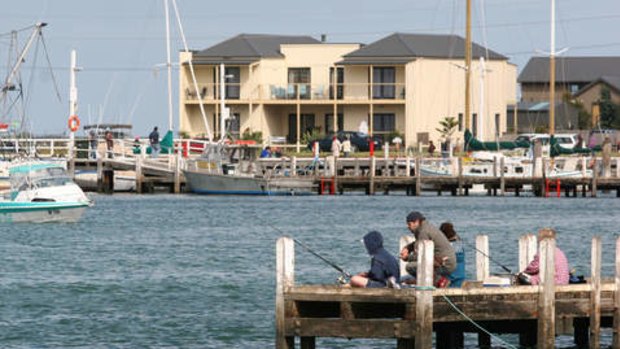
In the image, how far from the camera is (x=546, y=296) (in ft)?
75.7

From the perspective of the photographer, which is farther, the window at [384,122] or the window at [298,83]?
the window at [384,122]

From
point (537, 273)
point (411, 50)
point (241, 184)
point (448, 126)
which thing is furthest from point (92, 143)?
point (537, 273)

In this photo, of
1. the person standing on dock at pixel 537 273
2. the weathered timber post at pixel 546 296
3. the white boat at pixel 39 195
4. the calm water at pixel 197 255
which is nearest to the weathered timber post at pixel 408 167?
the calm water at pixel 197 255

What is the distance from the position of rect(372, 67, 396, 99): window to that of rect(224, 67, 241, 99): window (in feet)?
27.0

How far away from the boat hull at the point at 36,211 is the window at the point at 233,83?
44402 mm

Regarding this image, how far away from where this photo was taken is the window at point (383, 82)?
9562 cm

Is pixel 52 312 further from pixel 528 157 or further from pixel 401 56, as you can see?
pixel 401 56

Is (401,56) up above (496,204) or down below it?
above

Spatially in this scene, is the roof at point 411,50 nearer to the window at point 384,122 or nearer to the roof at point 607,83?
the window at point 384,122

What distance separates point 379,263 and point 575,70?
141 metres

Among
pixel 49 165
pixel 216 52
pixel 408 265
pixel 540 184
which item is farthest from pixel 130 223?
pixel 216 52

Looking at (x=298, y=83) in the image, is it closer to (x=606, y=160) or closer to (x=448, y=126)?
(x=448, y=126)

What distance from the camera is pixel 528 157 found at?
77.1 metres

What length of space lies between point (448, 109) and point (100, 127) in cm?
2187
